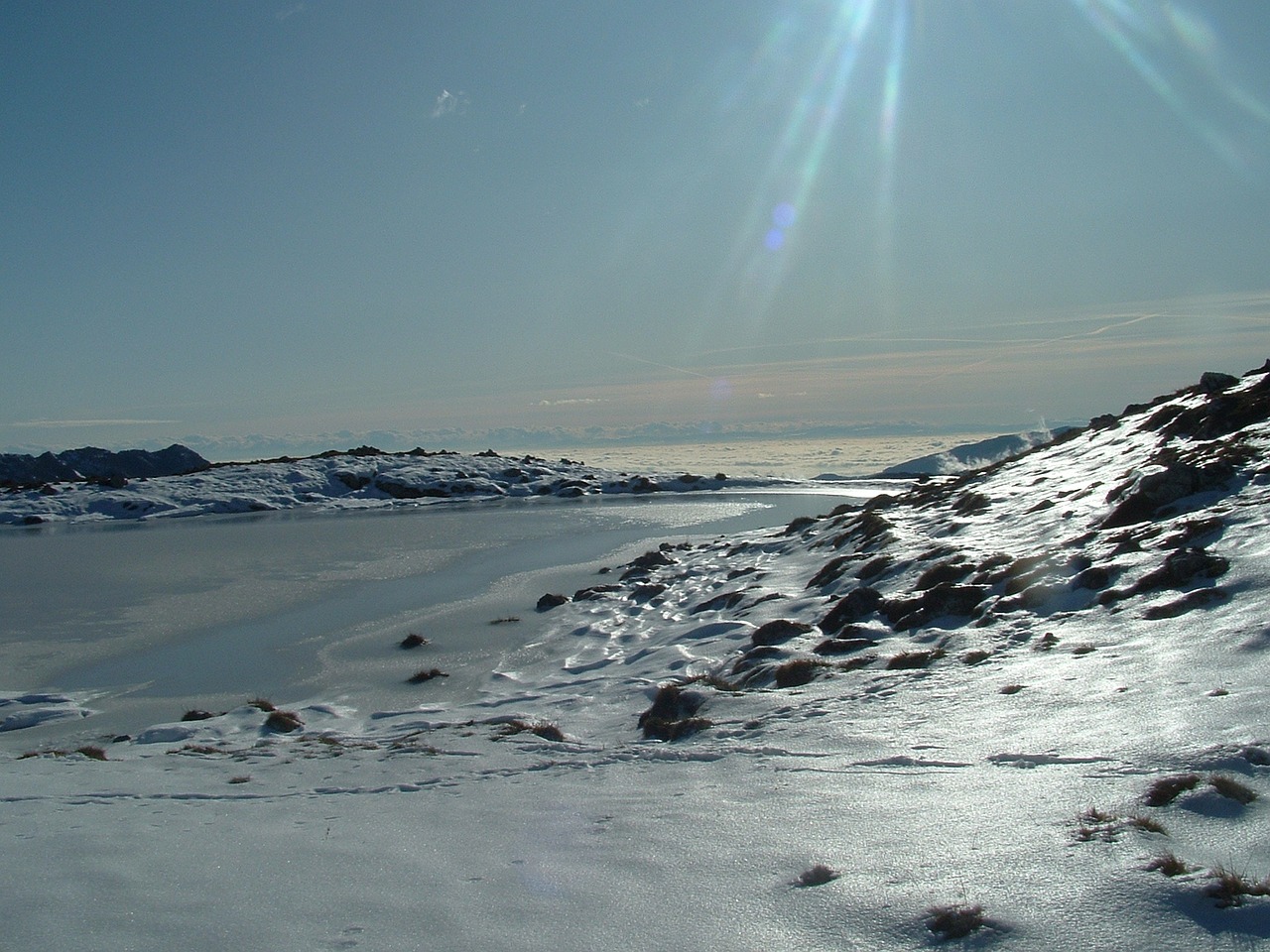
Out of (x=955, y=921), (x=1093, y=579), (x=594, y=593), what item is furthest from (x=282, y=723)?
(x=1093, y=579)

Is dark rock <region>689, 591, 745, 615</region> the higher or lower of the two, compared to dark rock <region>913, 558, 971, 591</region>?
lower

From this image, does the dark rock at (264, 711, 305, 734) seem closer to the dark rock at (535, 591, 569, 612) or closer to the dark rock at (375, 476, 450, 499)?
the dark rock at (535, 591, 569, 612)

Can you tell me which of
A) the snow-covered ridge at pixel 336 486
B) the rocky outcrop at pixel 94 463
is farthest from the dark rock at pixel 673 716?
the rocky outcrop at pixel 94 463

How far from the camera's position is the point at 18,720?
49.6 ft

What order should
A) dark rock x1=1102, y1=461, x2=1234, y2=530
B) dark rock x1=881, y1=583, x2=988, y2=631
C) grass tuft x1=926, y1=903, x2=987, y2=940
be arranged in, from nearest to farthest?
grass tuft x1=926, y1=903, x2=987, y2=940, dark rock x1=881, y1=583, x2=988, y2=631, dark rock x1=1102, y1=461, x2=1234, y2=530

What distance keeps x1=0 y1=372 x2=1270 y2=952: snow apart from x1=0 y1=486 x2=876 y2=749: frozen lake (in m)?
1.14

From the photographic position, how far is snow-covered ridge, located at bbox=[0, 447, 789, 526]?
82188mm

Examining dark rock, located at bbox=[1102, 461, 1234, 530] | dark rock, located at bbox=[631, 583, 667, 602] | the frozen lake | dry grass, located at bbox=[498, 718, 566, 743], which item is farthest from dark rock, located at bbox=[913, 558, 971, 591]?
dark rock, located at bbox=[631, 583, 667, 602]

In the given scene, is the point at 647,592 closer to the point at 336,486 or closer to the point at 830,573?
the point at 830,573

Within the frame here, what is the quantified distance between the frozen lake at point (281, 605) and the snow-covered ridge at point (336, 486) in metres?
23.4

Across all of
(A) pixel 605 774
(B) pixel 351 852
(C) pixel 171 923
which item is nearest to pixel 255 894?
(C) pixel 171 923

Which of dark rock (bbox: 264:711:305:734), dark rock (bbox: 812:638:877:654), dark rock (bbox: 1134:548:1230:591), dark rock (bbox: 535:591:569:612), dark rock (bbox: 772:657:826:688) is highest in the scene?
dark rock (bbox: 1134:548:1230:591)

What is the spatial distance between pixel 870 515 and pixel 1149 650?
15.4m

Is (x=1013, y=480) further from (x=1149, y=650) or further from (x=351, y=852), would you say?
(x=351, y=852)
